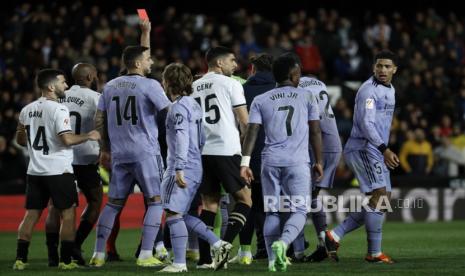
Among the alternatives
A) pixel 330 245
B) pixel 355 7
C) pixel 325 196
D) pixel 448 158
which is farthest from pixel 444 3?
pixel 330 245

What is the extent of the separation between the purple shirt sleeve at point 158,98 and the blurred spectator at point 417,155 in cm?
1173

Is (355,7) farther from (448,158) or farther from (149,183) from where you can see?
(149,183)

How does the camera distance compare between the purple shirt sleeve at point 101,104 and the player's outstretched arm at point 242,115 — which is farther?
the purple shirt sleeve at point 101,104

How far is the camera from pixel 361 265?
1171 centimetres

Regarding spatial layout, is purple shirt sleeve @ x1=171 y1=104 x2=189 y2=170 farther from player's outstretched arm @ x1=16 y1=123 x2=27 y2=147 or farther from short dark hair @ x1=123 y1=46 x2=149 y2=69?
player's outstretched arm @ x1=16 y1=123 x2=27 y2=147

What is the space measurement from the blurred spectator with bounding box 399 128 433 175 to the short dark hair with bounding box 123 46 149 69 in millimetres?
11730

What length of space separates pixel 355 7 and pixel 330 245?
17.8 m

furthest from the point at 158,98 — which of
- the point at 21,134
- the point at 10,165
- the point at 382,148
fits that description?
the point at 10,165

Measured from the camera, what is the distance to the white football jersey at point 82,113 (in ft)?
41.6

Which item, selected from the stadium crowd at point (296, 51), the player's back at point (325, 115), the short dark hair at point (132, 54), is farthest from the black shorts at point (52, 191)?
the stadium crowd at point (296, 51)

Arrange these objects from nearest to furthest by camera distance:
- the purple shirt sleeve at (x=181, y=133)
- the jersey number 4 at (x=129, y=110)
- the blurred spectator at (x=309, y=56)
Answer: the purple shirt sleeve at (x=181, y=133), the jersey number 4 at (x=129, y=110), the blurred spectator at (x=309, y=56)

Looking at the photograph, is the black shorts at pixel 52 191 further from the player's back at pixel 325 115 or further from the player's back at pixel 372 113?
the player's back at pixel 372 113

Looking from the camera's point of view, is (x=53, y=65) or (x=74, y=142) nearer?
(x=74, y=142)

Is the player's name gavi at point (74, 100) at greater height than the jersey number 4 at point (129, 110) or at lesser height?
greater
